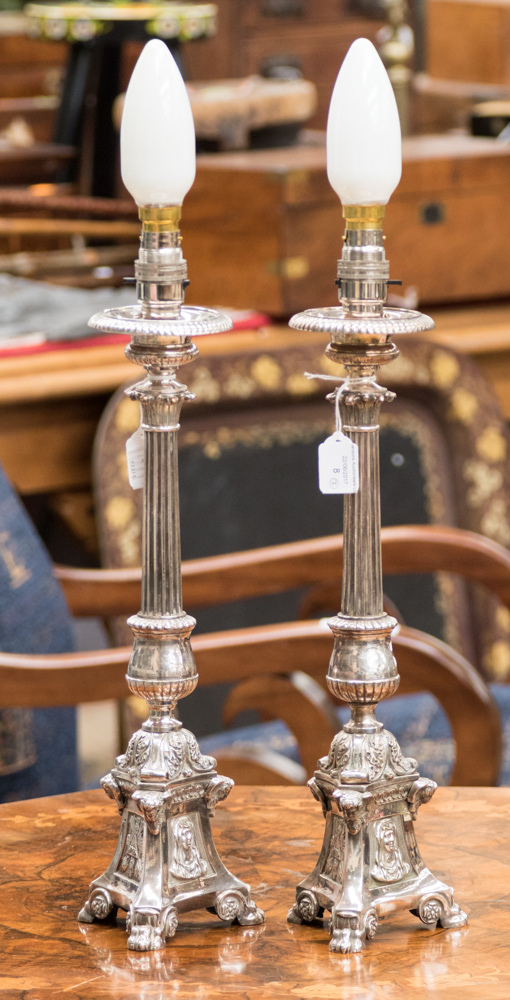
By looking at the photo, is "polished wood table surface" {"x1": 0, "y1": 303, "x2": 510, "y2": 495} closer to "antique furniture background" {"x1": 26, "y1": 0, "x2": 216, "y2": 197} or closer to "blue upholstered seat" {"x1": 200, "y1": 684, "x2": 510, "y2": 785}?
"blue upholstered seat" {"x1": 200, "y1": 684, "x2": 510, "y2": 785}

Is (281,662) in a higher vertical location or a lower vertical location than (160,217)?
lower

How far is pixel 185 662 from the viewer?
3.26 ft

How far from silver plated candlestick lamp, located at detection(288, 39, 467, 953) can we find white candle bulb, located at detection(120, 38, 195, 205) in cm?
9

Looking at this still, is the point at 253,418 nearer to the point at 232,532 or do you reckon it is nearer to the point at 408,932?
the point at 232,532

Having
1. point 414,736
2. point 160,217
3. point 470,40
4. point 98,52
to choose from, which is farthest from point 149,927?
point 470,40

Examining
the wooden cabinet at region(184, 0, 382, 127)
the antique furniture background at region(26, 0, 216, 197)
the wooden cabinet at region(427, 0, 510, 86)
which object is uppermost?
the wooden cabinet at region(184, 0, 382, 127)

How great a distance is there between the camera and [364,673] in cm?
97

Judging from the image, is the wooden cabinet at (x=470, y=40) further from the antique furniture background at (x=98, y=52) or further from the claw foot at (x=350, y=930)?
the claw foot at (x=350, y=930)

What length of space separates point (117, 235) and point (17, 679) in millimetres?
1642

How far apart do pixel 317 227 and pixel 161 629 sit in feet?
5.31

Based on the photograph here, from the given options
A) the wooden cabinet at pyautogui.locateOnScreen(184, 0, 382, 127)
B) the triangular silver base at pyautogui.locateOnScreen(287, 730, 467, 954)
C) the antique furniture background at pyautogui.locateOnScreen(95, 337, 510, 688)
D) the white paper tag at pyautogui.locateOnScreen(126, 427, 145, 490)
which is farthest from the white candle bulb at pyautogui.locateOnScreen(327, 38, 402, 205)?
the wooden cabinet at pyautogui.locateOnScreen(184, 0, 382, 127)

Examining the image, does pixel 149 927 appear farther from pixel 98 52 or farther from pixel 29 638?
pixel 98 52

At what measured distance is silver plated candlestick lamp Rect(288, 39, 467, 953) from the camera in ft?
3.11

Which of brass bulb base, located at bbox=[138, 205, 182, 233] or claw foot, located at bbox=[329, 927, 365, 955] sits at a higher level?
brass bulb base, located at bbox=[138, 205, 182, 233]
